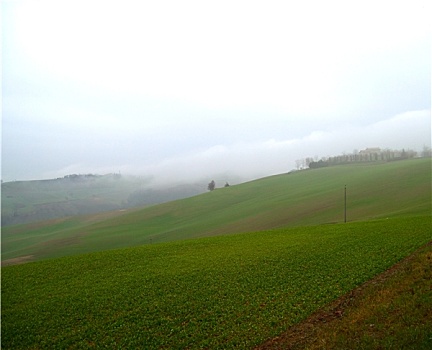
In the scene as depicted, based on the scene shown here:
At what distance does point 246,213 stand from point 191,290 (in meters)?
66.0

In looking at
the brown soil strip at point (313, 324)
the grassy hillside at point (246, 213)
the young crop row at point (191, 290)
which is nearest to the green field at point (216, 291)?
the young crop row at point (191, 290)

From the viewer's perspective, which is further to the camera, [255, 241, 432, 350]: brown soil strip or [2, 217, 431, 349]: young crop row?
[2, 217, 431, 349]: young crop row

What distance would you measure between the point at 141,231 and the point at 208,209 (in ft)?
82.9

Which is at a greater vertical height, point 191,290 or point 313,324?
point 191,290

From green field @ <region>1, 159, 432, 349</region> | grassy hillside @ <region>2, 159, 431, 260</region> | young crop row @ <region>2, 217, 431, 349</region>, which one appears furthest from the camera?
grassy hillside @ <region>2, 159, 431, 260</region>

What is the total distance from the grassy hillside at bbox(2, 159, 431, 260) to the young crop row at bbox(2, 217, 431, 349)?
1183 inches

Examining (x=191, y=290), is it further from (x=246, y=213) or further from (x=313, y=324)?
(x=246, y=213)

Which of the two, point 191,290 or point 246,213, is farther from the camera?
point 246,213

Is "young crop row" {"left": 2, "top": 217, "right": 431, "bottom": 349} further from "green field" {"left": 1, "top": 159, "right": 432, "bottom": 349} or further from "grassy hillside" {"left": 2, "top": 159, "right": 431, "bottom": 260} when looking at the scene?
"grassy hillside" {"left": 2, "top": 159, "right": 431, "bottom": 260}

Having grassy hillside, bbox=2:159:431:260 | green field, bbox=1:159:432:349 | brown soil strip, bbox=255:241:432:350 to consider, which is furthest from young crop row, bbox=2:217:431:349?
grassy hillside, bbox=2:159:431:260

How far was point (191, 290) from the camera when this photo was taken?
21.5m

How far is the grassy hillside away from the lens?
64.1 metres

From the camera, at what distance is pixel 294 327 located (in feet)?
51.2

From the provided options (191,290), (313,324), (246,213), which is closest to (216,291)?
(191,290)
